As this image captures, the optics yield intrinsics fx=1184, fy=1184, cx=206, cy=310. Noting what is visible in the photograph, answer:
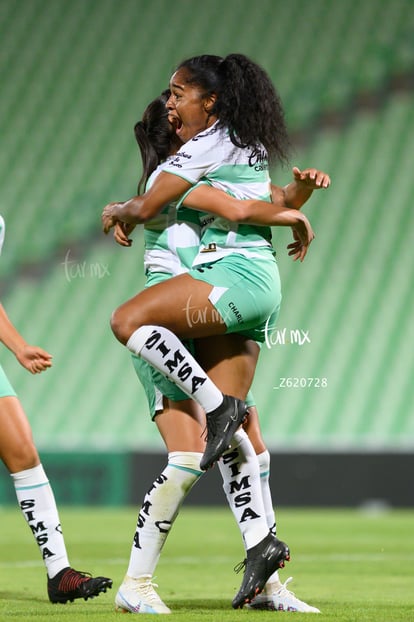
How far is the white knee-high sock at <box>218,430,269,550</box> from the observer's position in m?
3.66

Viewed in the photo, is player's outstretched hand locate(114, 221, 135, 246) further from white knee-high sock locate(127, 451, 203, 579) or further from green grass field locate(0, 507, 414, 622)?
green grass field locate(0, 507, 414, 622)

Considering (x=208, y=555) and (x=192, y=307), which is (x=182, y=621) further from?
(x=208, y=555)

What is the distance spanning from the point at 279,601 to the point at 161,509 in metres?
0.50

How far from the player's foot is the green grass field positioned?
57mm

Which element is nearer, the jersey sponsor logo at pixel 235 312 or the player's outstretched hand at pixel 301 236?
the jersey sponsor logo at pixel 235 312

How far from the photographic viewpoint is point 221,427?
3484mm

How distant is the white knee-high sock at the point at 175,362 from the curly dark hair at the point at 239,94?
65 cm

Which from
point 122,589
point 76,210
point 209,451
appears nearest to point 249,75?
point 209,451

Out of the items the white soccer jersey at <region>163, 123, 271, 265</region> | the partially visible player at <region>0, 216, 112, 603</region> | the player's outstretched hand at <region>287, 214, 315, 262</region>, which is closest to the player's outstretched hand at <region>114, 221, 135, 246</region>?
the white soccer jersey at <region>163, 123, 271, 265</region>

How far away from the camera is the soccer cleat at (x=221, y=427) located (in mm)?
3438

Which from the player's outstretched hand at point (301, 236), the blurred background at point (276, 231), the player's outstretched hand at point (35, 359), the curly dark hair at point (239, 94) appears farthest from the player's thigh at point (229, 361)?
the blurred background at point (276, 231)

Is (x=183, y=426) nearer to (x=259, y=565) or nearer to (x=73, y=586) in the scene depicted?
(x=259, y=565)

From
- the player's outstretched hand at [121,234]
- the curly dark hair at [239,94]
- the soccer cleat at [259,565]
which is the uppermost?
the curly dark hair at [239,94]

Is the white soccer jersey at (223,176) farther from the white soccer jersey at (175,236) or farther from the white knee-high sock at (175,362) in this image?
the white knee-high sock at (175,362)
